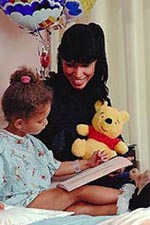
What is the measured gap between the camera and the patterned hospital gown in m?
1.73

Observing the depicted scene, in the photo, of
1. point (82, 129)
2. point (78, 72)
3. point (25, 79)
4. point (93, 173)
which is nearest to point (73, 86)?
point (78, 72)

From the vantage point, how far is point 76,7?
2.07m

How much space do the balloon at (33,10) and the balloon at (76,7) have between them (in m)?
0.06

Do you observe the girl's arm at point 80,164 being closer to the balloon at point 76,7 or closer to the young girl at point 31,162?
the young girl at point 31,162

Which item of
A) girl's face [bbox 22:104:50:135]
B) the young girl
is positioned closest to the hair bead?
the young girl

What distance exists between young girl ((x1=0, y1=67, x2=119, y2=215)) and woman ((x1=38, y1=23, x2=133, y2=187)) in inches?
5.0

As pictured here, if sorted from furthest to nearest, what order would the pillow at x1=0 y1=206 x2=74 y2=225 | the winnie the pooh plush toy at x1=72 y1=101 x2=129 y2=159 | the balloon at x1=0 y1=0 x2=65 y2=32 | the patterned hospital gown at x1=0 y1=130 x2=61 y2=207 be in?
the winnie the pooh plush toy at x1=72 y1=101 x2=129 y2=159 → the balloon at x1=0 y1=0 x2=65 y2=32 → the patterned hospital gown at x1=0 y1=130 x2=61 y2=207 → the pillow at x1=0 y1=206 x2=74 y2=225

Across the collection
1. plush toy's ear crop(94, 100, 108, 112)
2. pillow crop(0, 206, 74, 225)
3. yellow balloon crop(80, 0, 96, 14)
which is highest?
yellow balloon crop(80, 0, 96, 14)

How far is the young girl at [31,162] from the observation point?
68.8 inches

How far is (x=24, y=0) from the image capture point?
6.33 feet

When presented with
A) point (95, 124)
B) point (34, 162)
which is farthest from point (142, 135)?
point (34, 162)

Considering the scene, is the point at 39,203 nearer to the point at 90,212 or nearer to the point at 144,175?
the point at 90,212

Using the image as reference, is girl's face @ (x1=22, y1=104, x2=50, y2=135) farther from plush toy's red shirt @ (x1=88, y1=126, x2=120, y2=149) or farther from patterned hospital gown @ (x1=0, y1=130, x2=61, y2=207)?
plush toy's red shirt @ (x1=88, y1=126, x2=120, y2=149)

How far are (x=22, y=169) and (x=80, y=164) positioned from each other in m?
0.29
